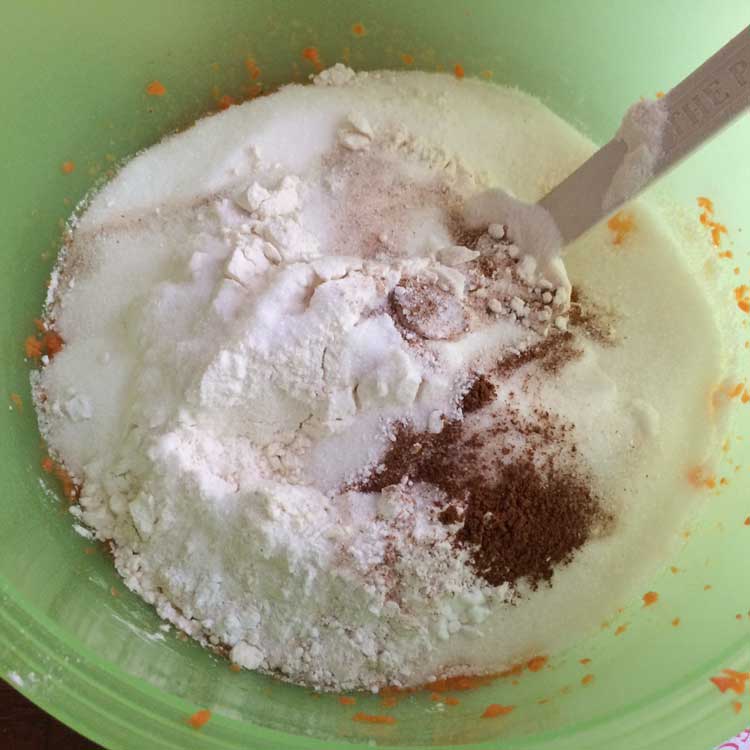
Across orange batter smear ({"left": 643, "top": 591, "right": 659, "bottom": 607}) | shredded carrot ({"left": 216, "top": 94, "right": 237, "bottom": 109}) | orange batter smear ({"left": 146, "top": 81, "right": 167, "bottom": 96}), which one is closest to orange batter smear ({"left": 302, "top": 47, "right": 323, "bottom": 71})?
shredded carrot ({"left": 216, "top": 94, "right": 237, "bottom": 109})

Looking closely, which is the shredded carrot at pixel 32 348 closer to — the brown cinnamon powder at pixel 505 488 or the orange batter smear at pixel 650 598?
the brown cinnamon powder at pixel 505 488

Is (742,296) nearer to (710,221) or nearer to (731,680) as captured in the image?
(710,221)

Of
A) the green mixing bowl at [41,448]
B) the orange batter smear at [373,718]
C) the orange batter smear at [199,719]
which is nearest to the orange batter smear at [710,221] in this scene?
the green mixing bowl at [41,448]

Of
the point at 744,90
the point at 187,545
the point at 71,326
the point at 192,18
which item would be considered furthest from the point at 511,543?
the point at 192,18

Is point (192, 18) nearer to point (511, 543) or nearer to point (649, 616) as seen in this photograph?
point (511, 543)

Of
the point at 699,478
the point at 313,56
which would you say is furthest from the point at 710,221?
the point at 313,56
